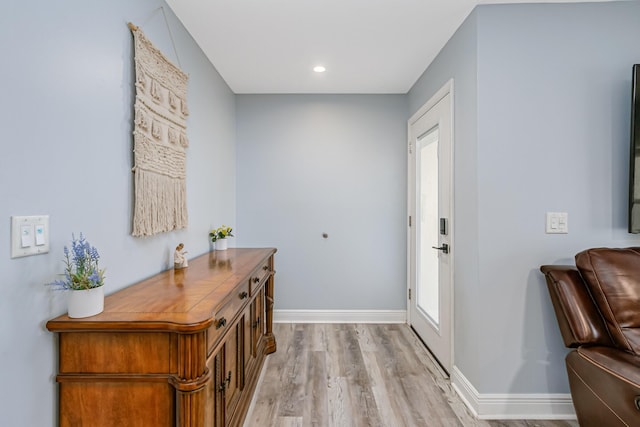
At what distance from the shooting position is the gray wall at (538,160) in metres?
1.99

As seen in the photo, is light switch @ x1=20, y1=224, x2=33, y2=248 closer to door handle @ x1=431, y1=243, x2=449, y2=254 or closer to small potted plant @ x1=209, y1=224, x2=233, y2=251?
small potted plant @ x1=209, y1=224, x2=233, y2=251

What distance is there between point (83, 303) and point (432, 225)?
2.52m

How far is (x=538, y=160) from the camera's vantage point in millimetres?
2008

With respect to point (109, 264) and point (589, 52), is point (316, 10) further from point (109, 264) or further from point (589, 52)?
point (109, 264)

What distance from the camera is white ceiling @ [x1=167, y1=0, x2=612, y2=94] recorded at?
2.04m

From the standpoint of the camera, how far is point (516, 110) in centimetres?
201

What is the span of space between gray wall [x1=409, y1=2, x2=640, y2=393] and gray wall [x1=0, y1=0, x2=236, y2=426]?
1932mm

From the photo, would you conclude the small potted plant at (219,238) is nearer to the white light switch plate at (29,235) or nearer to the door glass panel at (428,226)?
the white light switch plate at (29,235)

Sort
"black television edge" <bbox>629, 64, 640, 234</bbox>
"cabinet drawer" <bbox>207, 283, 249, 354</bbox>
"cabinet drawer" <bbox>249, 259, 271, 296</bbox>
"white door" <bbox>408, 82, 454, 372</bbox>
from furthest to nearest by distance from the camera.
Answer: "white door" <bbox>408, 82, 454, 372</bbox>
"cabinet drawer" <bbox>249, 259, 271, 296</bbox>
"black television edge" <bbox>629, 64, 640, 234</bbox>
"cabinet drawer" <bbox>207, 283, 249, 354</bbox>

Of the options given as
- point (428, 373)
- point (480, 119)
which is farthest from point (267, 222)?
point (480, 119)

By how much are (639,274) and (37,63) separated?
2676mm

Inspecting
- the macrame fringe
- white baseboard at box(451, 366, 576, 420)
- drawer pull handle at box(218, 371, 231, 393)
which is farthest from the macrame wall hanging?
white baseboard at box(451, 366, 576, 420)

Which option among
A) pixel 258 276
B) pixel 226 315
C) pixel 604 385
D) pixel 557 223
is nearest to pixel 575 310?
pixel 604 385

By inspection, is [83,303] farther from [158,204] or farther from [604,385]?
[604,385]
